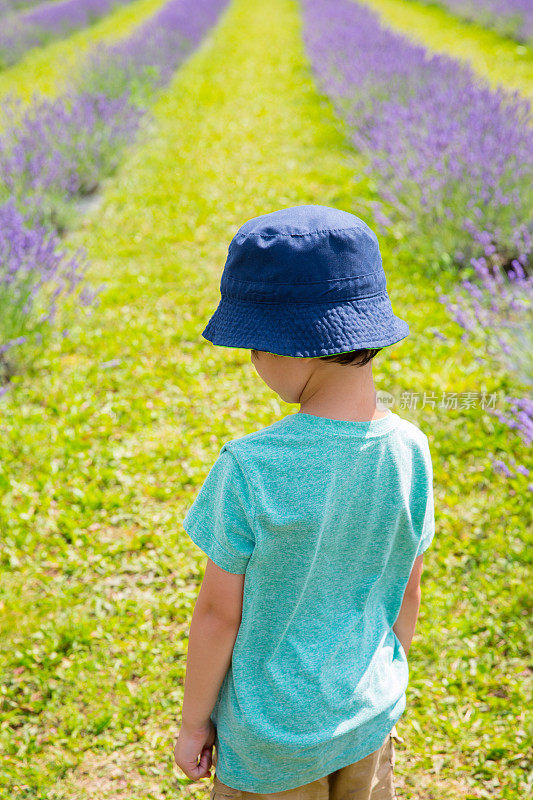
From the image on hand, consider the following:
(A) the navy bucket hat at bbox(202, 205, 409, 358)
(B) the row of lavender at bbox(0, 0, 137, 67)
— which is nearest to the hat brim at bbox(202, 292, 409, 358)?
(A) the navy bucket hat at bbox(202, 205, 409, 358)

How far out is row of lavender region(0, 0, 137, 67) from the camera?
13078 millimetres

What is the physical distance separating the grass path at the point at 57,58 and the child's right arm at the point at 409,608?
8770 mm

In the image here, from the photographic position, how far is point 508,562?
272cm

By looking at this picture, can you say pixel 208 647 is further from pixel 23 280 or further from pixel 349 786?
pixel 23 280

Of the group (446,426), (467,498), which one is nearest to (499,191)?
(446,426)

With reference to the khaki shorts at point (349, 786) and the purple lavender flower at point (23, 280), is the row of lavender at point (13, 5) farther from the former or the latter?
the khaki shorts at point (349, 786)

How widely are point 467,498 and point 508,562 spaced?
1.32ft

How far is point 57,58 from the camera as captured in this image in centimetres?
1291

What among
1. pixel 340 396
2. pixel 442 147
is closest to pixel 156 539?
pixel 340 396

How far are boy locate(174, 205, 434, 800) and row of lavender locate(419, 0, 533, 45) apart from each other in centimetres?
1519

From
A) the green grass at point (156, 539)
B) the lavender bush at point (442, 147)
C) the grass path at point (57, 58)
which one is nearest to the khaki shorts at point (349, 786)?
the green grass at point (156, 539)

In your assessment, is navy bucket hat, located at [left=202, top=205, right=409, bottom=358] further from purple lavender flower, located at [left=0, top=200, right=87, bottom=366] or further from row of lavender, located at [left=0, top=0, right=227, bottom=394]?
purple lavender flower, located at [left=0, top=200, right=87, bottom=366]

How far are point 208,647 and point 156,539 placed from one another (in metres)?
1.81

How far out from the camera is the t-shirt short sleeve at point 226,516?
1032 mm
